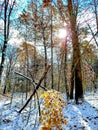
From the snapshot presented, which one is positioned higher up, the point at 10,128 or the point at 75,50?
the point at 75,50

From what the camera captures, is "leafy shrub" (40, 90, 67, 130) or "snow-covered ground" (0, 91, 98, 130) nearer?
"leafy shrub" (40, 90, 67, 130)

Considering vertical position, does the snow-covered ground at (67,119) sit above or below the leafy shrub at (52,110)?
below

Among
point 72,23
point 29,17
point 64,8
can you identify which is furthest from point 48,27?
point 72,23

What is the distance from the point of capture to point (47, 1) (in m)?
14.2

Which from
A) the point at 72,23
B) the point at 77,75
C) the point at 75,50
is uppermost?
the point at 72,23

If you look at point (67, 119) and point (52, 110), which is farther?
point (67, 119)

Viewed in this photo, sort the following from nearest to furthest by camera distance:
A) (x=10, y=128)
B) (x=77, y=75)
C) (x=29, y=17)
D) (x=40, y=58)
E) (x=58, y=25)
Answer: (x=10, y=128), (x=77, y=75), (x=58, y=25), (x=29, y=17), (x=40, y=58)

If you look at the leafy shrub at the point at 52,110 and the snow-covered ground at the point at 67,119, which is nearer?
the leafy shrub at the point at 52,110

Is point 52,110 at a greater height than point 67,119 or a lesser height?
greater

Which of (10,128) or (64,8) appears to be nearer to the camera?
(10,128)

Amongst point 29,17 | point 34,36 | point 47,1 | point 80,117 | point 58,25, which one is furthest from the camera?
point 34,36

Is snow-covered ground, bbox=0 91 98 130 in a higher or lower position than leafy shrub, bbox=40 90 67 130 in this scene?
lower

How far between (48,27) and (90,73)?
12817 millimetres

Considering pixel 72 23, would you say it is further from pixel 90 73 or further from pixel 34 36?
pixel 90 73
